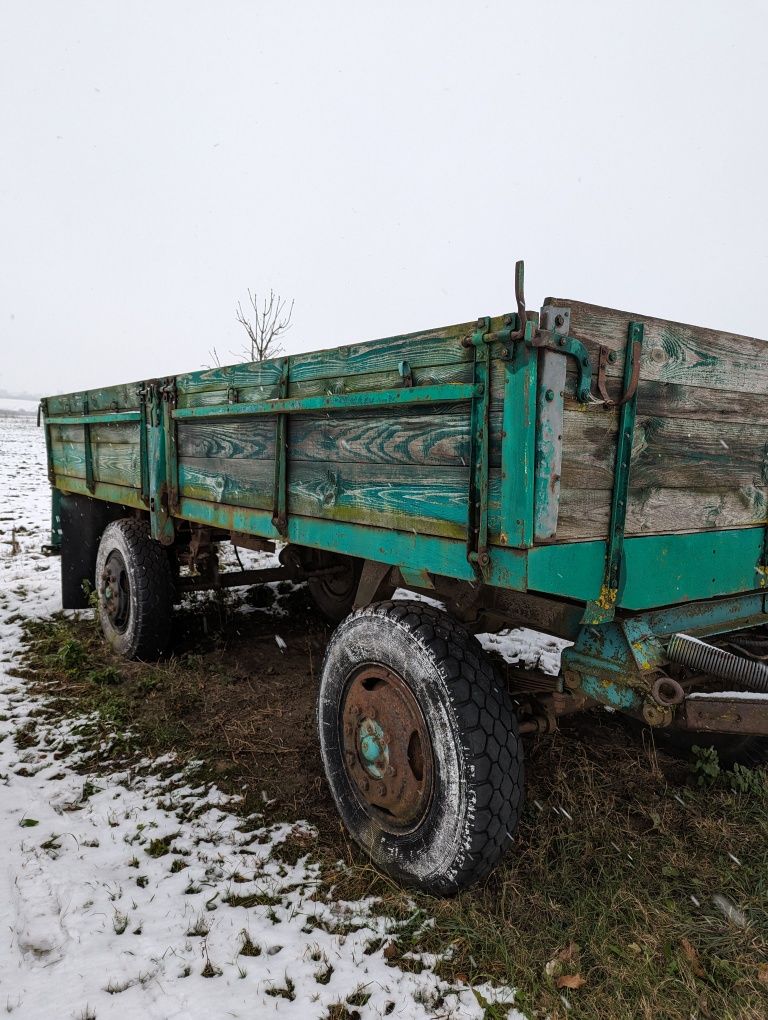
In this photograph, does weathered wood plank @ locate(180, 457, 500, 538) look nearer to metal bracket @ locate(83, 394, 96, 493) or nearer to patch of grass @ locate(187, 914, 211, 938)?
patch of grass @ locate(187, 914, 211, 938)

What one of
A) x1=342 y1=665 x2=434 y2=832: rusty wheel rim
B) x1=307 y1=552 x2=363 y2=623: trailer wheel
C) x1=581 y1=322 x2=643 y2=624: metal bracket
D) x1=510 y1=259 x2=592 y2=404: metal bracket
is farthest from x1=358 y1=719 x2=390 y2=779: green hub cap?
x1=307 y1=552 x2=363 y2=623: trailer wheel

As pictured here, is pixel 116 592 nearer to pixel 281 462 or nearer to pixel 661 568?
pixel 281 462

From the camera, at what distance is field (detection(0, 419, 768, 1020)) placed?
6.00 feet

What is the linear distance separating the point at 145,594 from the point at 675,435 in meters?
3.39

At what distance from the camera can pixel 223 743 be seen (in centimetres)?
336

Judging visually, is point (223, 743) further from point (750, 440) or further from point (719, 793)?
point (750, 440)

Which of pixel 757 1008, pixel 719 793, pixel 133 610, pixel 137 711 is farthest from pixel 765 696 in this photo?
pixel 133 610

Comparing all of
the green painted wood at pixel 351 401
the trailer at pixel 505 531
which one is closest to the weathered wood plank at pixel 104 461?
the green painted wood at pixel 351 401

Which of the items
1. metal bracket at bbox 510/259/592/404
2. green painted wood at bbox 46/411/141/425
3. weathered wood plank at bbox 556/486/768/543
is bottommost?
weathered wood plank at bbox 556/486/768/543

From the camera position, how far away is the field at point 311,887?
183cm

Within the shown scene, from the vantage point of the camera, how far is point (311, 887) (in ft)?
7.51

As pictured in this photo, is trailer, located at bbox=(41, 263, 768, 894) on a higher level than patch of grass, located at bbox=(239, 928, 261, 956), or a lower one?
higher

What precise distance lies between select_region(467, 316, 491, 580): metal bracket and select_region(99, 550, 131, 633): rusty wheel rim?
329 centimetres

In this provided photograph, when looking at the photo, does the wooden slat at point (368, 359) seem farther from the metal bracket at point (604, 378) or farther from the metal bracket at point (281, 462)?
the metal bracket at point (604, 378)
